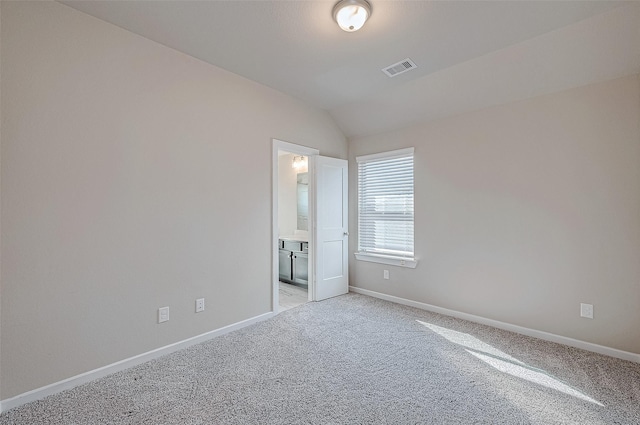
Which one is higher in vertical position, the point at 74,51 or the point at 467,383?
the point at 74,51

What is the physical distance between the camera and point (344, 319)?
3.34 metres

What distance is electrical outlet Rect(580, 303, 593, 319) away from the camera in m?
2.58

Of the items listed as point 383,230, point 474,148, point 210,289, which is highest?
point 474,148

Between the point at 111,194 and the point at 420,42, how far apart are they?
289 cm

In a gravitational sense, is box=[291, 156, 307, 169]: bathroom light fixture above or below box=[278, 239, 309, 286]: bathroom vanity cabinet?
above

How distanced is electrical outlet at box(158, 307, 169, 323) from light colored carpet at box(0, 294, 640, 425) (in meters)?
0.33

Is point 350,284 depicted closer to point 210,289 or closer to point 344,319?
point 344,319

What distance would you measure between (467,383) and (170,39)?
12.1ft

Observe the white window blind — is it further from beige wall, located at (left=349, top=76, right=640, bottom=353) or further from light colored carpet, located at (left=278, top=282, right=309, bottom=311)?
light colored carpet, located at (left=278, top=282, right=309, bottom=311)

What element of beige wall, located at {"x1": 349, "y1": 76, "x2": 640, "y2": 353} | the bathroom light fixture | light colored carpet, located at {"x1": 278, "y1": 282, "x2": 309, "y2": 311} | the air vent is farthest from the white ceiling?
light colored carpet, located at {"x1": 278, "y1": 282, "x2": 309, "y2": 311}

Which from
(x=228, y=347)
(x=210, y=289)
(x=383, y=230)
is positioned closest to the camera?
(x=228, y=347)

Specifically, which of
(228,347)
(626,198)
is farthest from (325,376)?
(626,198)


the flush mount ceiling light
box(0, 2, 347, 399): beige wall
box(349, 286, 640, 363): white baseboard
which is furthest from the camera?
box(349, 286, 640, 363): white baseboard

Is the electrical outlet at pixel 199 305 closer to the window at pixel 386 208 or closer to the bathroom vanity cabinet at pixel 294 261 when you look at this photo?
the bathroom vanity cabinet at pixel 294 261
